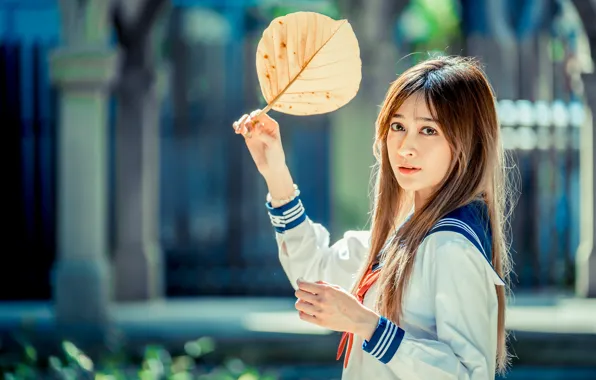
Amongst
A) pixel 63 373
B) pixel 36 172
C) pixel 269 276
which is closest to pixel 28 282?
pixel 36 172

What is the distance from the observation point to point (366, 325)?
1.77 metres

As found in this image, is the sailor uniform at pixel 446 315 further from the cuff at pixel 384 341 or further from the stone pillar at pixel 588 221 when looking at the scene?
the stone pillar at pixel 588 221

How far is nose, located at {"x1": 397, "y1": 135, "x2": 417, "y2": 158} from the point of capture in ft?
6.29

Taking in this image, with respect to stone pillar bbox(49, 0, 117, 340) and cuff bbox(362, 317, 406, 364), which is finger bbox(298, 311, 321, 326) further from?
stone pillar bbox(49, 0, 117, 340)

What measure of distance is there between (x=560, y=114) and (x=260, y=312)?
3.87 m

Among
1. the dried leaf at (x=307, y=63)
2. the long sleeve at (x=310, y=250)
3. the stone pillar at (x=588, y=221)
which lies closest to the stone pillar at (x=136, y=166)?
the stone pillar at (x=588, y=221)

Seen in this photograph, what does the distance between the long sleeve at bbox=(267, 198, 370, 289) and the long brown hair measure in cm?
31

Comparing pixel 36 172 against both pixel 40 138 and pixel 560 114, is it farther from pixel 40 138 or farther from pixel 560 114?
pixel 560 114

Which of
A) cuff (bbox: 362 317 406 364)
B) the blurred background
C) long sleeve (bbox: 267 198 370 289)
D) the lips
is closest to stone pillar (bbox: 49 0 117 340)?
the blurred background

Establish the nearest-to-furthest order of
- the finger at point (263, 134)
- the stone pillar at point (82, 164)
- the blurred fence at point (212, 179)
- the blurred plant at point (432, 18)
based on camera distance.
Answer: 1. the finger at point (263, 134)
2. the stone pillar at point (82, 164)
3. the blurred fence at point (212, 179)
4. the blurred plant at point (432, 18)

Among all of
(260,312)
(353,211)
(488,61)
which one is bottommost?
(260,312)

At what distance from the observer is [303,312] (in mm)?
1788

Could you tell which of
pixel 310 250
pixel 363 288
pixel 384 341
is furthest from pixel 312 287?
pixel 310 250

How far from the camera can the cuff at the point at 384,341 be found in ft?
5.82
